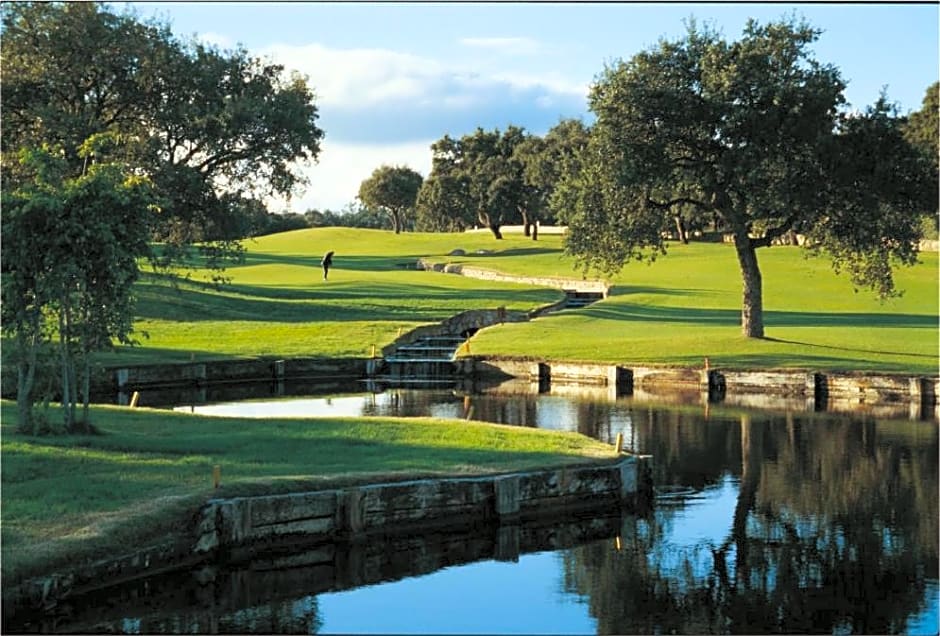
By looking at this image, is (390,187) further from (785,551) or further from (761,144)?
(785,551)

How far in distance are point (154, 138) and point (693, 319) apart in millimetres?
24011

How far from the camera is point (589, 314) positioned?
170 ft

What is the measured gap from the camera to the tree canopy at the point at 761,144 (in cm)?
3584

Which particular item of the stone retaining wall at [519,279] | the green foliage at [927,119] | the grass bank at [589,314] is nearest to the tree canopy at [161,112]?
the grass bank at [589,314]

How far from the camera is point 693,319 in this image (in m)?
49.9

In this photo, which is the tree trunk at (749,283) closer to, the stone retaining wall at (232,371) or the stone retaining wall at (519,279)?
the stone retaining wall at (232,371)

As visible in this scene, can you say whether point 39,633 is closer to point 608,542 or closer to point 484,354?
point 608,542

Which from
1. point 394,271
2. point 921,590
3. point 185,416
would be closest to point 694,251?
point 394,271

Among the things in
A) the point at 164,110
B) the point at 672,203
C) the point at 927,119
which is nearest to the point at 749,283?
the point at 672,203

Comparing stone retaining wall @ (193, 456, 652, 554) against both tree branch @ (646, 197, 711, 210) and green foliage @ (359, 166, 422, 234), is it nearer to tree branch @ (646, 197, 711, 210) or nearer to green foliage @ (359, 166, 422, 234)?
tree branch @ (646, 197, 711, 210)

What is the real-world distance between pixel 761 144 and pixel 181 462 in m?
24.8

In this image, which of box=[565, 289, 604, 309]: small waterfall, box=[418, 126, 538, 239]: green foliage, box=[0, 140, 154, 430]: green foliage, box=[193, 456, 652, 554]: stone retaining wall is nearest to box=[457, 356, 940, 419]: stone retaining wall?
box=[193, 456, 652, 554]: stone retaining wall

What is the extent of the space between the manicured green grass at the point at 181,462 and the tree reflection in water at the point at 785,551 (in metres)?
2.87

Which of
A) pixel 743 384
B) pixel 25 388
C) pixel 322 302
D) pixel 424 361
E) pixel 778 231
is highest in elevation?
pixel 778 231
